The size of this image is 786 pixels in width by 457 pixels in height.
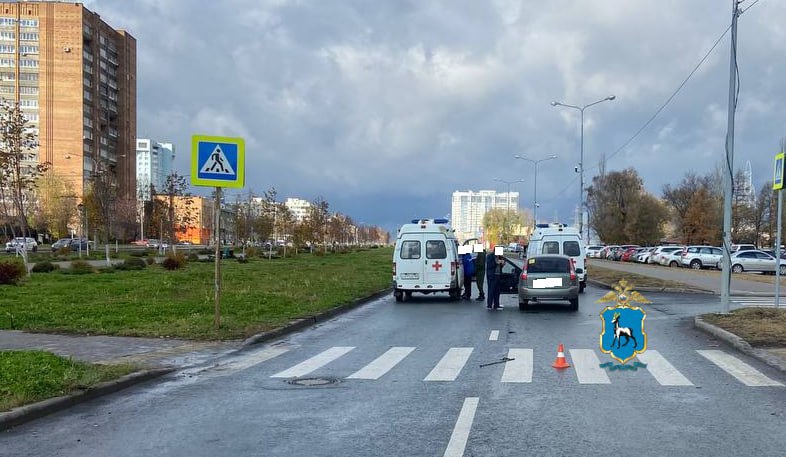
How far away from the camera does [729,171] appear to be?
14883mm

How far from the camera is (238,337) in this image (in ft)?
39.9

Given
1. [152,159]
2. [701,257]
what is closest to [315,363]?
[701,257]

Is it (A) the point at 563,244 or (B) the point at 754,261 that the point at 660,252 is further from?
(A) the point at 563,244

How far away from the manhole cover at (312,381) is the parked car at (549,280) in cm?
1016

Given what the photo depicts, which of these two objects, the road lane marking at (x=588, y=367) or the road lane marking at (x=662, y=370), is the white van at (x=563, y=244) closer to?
the road lane marking at (x=662, y=370)

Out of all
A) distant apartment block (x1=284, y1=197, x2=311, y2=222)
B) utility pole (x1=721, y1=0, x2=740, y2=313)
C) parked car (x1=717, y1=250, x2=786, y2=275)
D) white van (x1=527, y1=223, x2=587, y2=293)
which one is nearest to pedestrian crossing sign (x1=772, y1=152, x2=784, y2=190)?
utility pole (x1=721, y1=0, x2=740, y2=313)

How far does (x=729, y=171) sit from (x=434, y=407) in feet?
35.9

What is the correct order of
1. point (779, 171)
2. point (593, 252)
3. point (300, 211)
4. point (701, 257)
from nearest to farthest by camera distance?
point (779, 171) → point (701, 257) → point (593, 252) → point (300, 211)

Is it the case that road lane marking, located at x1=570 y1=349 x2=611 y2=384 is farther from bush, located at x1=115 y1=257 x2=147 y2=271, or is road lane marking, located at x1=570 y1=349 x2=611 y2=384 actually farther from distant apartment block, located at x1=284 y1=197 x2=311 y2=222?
distant apartment block, located at x1=284 y1=197 x2=311 y2=222

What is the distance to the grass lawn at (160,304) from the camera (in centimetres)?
1292

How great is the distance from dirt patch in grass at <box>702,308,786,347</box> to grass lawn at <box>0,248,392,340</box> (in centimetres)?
874

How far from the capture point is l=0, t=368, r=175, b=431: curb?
21.2ft

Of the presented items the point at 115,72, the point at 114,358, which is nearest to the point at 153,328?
the point at 114,358

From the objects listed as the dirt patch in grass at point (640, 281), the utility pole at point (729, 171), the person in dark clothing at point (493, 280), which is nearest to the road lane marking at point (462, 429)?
the utility pole at point (729, 171)
